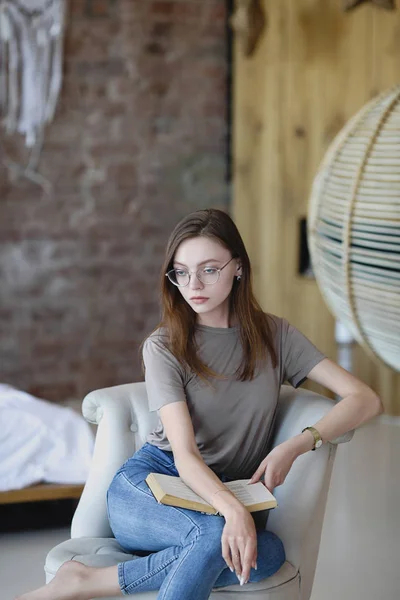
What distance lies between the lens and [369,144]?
1641 mm

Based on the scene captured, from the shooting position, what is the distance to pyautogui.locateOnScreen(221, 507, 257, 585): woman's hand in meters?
1.65

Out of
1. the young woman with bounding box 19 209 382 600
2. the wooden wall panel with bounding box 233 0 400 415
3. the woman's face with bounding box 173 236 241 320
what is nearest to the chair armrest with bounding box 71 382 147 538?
the young woman with bounding box 19 209 382 600

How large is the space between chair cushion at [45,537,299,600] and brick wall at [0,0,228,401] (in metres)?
3.14

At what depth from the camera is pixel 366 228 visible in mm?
1564

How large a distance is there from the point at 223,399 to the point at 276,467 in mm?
208

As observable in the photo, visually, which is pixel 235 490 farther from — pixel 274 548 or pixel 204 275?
pixel 204 275

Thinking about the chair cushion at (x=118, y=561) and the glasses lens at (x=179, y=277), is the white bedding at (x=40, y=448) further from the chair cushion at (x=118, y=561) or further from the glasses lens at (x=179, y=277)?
the glasses lens at (x=179, y=277)

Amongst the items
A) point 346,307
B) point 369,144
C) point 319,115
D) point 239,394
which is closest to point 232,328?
point 239,394

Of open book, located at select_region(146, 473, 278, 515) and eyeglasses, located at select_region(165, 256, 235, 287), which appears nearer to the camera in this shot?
open book, located at select_region(146, 473, 278, 515)

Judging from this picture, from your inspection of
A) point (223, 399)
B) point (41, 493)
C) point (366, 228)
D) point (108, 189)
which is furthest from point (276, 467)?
point (108, 189)

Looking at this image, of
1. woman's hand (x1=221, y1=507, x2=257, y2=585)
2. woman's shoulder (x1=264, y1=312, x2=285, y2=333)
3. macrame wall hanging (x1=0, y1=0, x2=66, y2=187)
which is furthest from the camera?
macrame wall hanging (x1=0, y1=0, x2=66, y2=187)

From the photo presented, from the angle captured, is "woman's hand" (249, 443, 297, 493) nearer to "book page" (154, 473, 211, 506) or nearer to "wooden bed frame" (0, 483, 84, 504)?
"book page" (154, 473, 211, 506)

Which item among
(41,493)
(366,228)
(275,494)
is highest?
(366,228)

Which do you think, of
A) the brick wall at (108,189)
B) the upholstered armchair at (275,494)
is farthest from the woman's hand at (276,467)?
the brick wall at (108,189)
